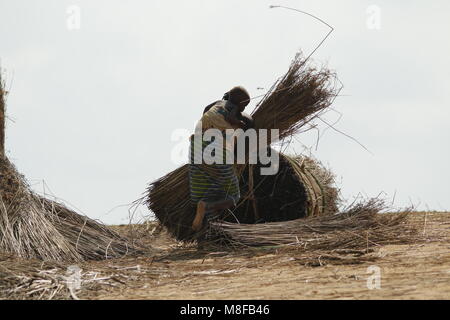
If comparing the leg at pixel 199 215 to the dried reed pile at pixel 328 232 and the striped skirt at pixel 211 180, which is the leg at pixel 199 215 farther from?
the dried reed pile at pixel 328 232

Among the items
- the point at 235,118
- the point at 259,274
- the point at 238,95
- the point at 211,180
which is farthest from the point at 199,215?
the point at 259,274

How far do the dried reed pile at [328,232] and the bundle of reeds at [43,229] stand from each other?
1020 mm

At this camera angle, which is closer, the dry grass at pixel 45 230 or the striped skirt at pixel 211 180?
the dry grass at pixel 45 230

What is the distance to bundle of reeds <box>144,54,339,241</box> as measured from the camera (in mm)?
5680

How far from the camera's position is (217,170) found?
17.9 ft

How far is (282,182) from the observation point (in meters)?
5.99

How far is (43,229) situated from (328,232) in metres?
2.21

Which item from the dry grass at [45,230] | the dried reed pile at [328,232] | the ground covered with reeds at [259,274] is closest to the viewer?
the ground covered with reeds at [259,274]

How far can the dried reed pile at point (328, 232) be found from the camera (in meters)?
4.85

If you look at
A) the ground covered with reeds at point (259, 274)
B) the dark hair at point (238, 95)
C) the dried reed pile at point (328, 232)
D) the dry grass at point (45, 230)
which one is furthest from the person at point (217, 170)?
the dry grass at point (45, 230)

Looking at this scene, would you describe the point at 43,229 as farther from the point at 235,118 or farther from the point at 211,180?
the point at 235,118
